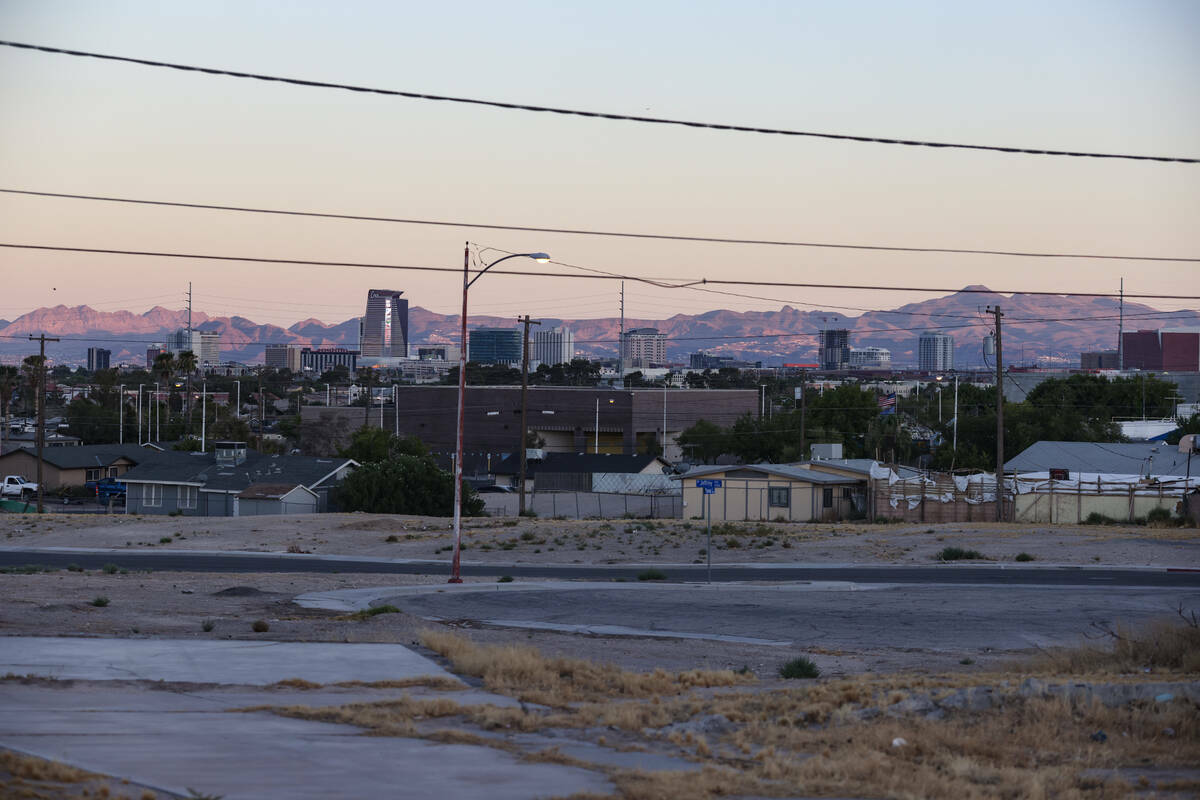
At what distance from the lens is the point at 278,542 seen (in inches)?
1981

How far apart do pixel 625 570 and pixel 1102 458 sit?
46845 millimetres

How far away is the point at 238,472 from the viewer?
7238 centimetres

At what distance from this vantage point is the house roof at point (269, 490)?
67.6 metres

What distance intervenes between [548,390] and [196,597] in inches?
3830

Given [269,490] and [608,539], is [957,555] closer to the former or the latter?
[608,539]

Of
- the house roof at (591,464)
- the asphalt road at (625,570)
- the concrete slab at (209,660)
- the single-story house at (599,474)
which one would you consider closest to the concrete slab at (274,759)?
the concrete slab at (209,660)

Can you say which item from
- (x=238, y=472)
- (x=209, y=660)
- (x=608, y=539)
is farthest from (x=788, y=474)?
(x=209, y=660)

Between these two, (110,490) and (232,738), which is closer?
(232,738)

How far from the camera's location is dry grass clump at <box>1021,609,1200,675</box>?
1797 cm

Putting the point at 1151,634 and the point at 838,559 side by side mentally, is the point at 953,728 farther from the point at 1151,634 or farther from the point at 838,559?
the point at 838,559

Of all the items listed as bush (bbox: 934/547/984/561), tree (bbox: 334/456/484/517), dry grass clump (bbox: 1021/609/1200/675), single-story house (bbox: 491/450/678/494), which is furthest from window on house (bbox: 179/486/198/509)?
dry grass clump (bbox: 1021/609/1200/675)

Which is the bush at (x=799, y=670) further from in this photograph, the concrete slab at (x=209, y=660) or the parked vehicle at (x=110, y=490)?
the parked vehicle at (x=110, y=490)

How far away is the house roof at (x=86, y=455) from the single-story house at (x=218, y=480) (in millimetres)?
14400

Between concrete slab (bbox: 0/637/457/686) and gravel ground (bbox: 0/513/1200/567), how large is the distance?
2463 cm
